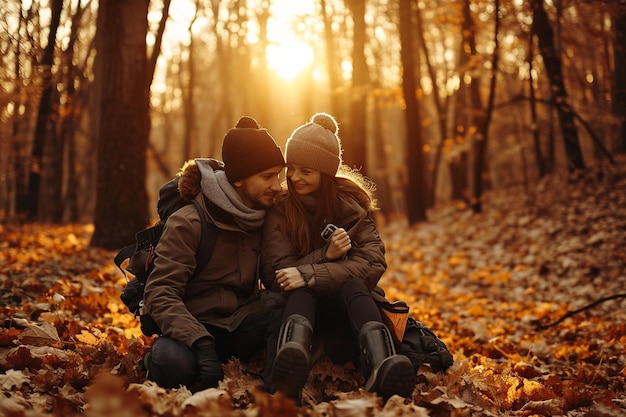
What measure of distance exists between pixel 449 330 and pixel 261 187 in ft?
10.5

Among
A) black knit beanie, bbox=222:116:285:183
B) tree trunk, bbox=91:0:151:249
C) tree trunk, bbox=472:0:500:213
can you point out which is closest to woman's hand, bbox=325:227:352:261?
black knit beanie, bbox=222:116:285:183

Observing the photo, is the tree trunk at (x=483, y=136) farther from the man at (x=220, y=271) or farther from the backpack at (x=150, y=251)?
the backpack at (x=150, y=251)

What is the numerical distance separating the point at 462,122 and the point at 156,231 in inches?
729

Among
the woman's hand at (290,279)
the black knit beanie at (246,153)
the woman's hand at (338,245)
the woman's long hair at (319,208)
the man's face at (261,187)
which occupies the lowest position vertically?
the woman's hand at (290,279)

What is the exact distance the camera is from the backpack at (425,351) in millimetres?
3537

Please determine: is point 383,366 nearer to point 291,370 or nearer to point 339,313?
point 291,370

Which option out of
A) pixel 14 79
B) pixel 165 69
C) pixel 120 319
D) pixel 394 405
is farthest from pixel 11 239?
pixel 165 69

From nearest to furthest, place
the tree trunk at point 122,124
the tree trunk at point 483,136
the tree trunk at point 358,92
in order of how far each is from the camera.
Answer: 1. the tree trunk at point 122,124
2. the tree trunk at point 483,136
3. the tree trunk at point 358,92

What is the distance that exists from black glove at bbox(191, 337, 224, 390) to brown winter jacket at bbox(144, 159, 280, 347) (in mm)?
50

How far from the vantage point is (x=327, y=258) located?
11.7ft

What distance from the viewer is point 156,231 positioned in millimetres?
3500

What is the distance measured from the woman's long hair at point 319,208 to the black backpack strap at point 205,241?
52cm

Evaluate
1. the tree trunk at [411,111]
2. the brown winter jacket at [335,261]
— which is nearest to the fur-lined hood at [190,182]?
the brown winter jacket at [335,261]

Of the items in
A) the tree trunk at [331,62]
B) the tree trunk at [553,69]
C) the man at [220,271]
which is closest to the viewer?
the man at [220,271]
